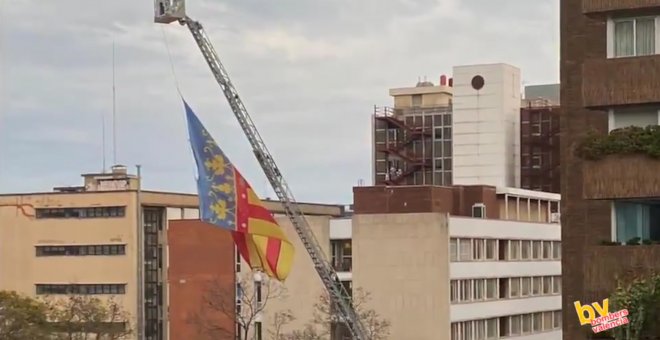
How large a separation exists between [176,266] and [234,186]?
35.5 m

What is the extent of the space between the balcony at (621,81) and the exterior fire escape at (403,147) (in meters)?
81.2

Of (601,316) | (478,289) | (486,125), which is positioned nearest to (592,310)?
(601,316)

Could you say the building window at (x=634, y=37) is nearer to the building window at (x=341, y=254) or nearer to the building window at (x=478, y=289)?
the building window at (x=478, y=289)

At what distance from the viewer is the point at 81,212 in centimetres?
11044

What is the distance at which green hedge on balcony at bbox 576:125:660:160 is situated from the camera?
36.6 m

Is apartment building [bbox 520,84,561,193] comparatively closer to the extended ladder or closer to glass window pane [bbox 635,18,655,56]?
the extended ladder

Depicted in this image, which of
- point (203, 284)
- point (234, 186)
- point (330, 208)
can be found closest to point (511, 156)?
→ point (330, 208)

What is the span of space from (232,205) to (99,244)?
4790 centimetres

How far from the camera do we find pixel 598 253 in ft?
124

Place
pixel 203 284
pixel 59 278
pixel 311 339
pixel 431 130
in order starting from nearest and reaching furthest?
pixel 311 339 < pixel 203 284 < pixel 59 278 < pixel 431 130

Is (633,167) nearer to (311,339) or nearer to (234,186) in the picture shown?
(234,186)

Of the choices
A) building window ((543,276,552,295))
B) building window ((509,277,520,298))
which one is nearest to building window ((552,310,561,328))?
building window ((543,276,552,295))

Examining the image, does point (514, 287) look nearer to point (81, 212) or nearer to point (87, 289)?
point (87, 289)

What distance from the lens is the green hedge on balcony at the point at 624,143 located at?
36.6 meters
